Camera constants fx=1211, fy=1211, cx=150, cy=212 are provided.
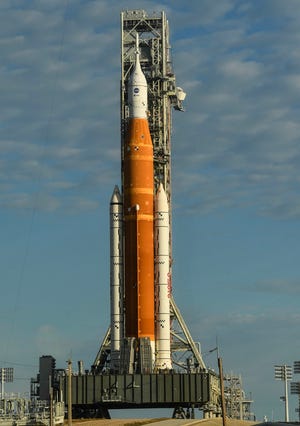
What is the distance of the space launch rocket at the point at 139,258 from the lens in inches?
4894

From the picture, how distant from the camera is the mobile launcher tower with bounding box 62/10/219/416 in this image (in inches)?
4860

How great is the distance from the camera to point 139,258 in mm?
125000

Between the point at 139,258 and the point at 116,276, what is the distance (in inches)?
176

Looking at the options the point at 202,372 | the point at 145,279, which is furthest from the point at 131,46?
the point at 202,372

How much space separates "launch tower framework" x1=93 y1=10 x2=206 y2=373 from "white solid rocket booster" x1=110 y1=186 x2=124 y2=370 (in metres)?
6.01

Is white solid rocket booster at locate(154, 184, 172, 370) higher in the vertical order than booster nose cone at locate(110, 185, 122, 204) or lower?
lower

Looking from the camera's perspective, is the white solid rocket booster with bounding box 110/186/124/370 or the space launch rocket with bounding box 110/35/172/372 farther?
the white solid rocket booster with bounding box 110/186/124/370

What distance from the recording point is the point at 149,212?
127 m

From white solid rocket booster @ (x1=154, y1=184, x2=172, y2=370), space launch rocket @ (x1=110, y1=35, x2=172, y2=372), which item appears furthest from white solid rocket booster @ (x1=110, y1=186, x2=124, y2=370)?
white solid rocket booster @ (x1=154, y1=184, x2=172, y2=370)

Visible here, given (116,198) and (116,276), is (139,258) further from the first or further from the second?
(116,198)

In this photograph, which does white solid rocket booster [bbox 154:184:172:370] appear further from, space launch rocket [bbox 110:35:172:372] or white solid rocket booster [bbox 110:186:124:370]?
white solid rocket booster [bbox 110:186:124:370]

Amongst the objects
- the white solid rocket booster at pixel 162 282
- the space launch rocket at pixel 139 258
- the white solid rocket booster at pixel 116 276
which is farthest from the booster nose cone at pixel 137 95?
the white solid rocket booster at pixel 116 276

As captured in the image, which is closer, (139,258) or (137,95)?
(139,258)

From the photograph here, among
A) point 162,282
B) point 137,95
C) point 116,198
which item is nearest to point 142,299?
point 162,282
